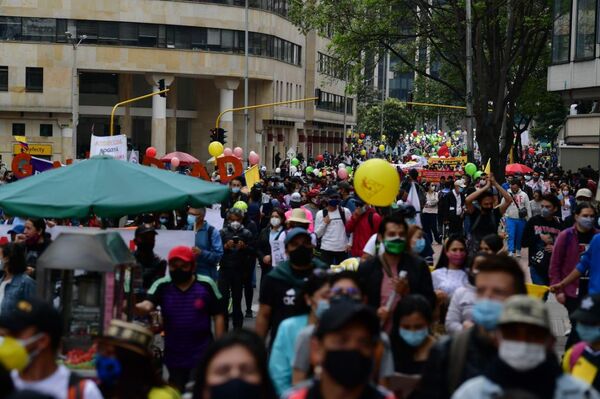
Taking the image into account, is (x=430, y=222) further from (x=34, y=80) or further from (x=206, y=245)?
(x=34, y=80)

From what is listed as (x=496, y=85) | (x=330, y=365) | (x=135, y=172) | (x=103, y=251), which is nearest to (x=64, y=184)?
(x=135, y=172)

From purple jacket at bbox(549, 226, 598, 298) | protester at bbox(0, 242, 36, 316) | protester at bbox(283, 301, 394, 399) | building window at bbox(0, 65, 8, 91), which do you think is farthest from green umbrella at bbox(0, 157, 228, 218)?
building window at bbox(0, 65, 8, 91)

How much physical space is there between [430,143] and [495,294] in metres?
113

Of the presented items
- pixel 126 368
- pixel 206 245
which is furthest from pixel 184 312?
pixel 206 245

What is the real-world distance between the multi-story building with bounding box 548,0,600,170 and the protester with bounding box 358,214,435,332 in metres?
22.0

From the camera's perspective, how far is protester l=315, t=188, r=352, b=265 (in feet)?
51.5

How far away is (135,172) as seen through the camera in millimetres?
10711

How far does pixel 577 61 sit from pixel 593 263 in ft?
70.2

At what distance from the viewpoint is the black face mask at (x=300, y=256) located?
8.53m

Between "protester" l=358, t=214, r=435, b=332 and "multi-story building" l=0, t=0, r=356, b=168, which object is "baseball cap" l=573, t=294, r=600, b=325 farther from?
"multi-story building" l=0, t=0, r=356, b=168

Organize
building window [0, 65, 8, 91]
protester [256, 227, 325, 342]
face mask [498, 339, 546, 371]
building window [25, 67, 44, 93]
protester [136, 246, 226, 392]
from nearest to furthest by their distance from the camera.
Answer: face mask [498, 339, 546, 371] < protester [256, 227, 325, 342] < protester [136, 246, 226, 392] < building window [0, 65, 8, 91] < building window [25, 67, 44, 93]

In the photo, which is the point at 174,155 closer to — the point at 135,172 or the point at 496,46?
the point at 496,46

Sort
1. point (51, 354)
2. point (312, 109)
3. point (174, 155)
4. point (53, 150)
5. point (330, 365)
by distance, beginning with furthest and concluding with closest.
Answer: point (312, 109), point (53, 150), point (174, 155), point (51, 354), point (330, 365)

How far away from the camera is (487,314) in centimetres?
564
